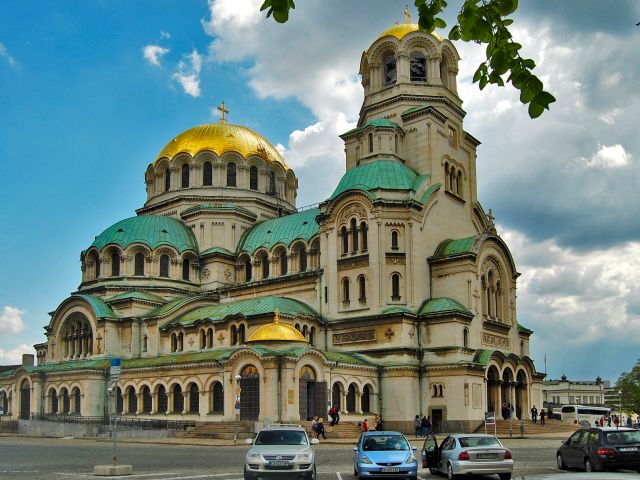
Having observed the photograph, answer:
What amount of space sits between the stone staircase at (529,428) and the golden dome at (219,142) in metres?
32.9

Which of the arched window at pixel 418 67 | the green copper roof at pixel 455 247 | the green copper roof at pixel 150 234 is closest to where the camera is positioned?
the green copper roof at pixel 455 247

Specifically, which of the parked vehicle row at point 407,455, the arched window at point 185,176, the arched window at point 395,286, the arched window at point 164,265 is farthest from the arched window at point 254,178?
the parked vehicle row at point 407,455

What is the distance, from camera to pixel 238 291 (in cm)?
6338

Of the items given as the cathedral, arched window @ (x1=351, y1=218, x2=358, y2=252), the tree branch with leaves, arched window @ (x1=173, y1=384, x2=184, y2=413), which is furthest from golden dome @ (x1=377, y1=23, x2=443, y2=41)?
the tree branch with leaves

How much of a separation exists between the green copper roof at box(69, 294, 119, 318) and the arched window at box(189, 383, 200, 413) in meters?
12.5

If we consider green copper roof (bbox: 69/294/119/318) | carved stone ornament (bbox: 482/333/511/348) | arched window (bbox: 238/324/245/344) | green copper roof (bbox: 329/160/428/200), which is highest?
green copper roof (bbox: 329/160/428/200)

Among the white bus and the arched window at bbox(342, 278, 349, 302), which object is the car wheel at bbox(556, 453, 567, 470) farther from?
the white bus

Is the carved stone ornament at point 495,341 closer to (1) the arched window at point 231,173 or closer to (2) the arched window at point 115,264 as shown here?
(1) the arched window at point 231,173

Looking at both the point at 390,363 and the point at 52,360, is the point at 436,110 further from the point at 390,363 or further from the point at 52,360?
the point at 52,360

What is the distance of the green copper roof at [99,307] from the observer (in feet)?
203

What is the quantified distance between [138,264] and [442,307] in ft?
86.7

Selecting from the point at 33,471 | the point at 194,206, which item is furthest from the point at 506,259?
the point at 33,471

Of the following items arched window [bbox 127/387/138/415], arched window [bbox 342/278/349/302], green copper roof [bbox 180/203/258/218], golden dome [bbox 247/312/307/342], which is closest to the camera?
golden dome [bbox 247/312/307/342]

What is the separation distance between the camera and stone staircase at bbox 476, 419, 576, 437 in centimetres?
4922
